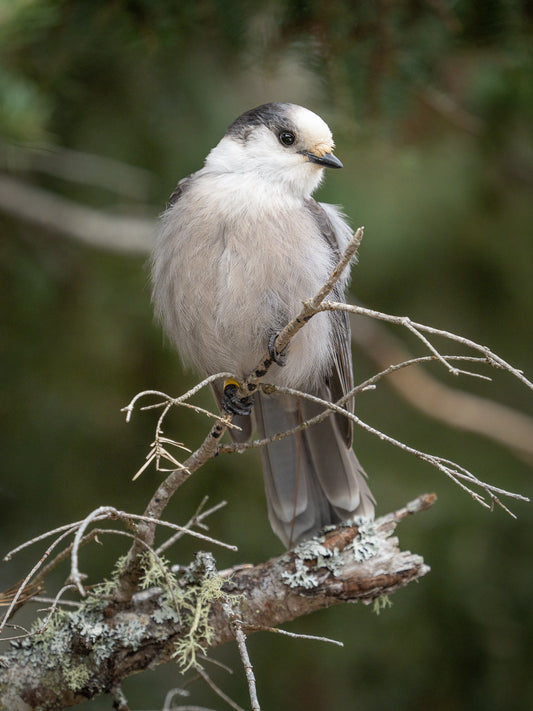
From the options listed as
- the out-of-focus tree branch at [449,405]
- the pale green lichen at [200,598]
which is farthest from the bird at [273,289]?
the out-of-focus tree branch at [449,405]

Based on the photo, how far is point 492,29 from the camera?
8.71 feet

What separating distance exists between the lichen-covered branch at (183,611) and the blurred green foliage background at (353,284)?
2.15 ft

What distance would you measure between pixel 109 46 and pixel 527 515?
2465 millimetres

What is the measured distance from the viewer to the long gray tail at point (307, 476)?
→ 2.64 m

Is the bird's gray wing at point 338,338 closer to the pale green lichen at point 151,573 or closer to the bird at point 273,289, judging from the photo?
the bird at point 273,289

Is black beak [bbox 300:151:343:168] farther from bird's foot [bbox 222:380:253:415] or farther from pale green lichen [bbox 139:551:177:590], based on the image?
pale green lichen [bbox 139:551:177:590]

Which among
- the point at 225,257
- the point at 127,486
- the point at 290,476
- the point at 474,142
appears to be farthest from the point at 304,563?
the point at 474,142

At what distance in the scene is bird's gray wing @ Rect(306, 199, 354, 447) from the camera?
269 centimetres

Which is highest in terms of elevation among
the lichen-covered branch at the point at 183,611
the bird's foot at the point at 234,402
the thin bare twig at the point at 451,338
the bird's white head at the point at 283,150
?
the bird's white head at the point at 283,150

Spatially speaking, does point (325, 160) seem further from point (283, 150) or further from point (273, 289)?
point (273, 289)

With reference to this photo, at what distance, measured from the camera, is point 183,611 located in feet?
6.89

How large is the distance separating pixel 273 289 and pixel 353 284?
157 centimetres

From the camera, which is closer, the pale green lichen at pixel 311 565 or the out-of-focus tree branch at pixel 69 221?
the pale green lichen at pixel 311 565

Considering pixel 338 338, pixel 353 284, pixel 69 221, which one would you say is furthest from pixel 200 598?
pixel 353 284
